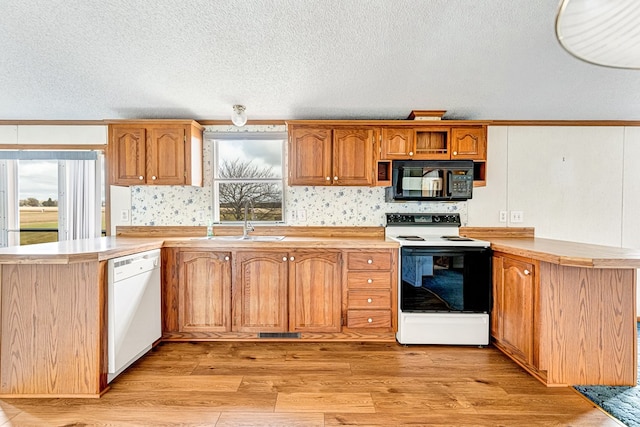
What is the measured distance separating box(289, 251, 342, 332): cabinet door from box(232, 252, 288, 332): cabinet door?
0.08m

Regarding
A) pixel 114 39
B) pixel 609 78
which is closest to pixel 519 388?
pixel 609 78

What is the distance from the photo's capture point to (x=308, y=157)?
2984 millimetres

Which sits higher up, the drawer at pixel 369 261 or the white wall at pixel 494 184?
the white wall at pixel 494 184

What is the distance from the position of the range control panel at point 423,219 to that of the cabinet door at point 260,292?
123 cm

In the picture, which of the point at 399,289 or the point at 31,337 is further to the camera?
the point at 399,289

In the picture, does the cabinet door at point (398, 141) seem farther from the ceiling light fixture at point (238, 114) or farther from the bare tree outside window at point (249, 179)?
the ceiling light fixture at point (238, 114)

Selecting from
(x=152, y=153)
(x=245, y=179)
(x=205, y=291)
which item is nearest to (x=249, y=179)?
(x=245, y=179)

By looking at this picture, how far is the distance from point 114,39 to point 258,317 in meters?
2.19

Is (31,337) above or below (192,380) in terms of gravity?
above

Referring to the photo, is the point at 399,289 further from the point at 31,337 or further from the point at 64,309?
the point at 31,337

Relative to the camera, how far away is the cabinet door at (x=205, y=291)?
2.67 meters

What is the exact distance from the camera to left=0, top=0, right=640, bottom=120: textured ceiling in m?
1.52

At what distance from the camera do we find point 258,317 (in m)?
2.67

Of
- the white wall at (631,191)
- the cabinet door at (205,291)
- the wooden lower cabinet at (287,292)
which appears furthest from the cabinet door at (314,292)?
the white wall at (631,191)
